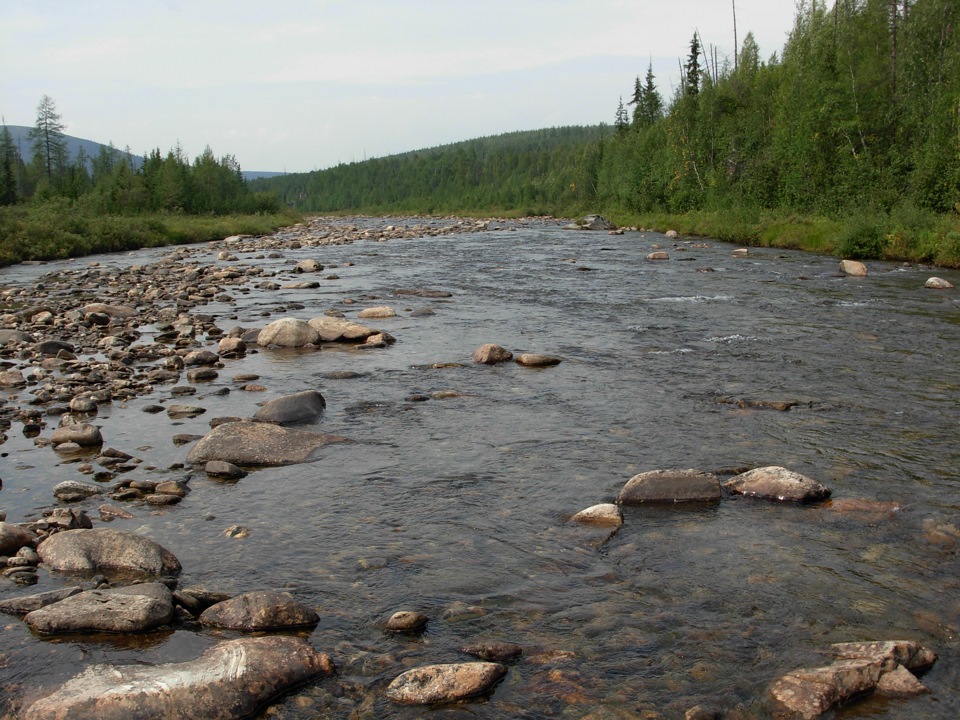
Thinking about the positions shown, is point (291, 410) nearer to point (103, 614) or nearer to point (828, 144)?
point (103, 614)

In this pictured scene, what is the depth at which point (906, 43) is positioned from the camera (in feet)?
132

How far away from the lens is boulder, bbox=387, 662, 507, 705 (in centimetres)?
442

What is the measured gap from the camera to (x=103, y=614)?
5055mm

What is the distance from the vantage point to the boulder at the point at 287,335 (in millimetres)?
14656

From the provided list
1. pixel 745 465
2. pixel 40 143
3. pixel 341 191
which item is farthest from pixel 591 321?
pixel 341 191

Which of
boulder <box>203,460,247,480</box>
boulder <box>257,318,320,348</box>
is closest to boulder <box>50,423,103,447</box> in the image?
boulder <box>203,460,247,480</box>

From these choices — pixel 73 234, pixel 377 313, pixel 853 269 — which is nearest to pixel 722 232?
pixel 853 269

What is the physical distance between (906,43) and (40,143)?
10044 cm

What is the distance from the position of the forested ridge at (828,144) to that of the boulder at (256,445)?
2216cm

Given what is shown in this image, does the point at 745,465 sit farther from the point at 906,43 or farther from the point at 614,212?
the point at 614,212

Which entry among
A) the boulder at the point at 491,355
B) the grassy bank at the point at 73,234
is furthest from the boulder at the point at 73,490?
the grassy bank at the point at 73,234

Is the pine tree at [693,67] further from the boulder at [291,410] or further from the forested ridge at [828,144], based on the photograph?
the boulder at [291,410]

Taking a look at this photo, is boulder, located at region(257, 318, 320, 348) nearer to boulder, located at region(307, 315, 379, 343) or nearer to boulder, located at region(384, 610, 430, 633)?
boulder, located at region(307, 315, 379, 343)

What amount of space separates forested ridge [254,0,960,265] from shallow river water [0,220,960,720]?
16815mm
